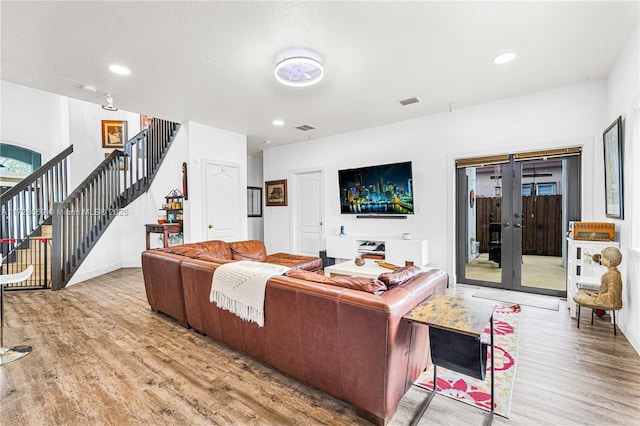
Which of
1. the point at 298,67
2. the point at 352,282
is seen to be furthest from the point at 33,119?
the point at 352,282

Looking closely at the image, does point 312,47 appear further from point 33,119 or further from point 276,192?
point 33,119

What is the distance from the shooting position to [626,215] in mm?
2643

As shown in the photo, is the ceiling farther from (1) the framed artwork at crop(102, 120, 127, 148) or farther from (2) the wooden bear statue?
(1) the framed artwork at crop(102, 120, 127, 148)

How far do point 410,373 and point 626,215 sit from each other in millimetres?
2568

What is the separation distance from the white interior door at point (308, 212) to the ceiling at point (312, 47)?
2.34 meters

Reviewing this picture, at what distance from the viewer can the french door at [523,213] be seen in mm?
3883

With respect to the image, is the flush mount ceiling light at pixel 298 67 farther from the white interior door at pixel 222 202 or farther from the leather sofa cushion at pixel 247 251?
the white interior door at pixel 222 202

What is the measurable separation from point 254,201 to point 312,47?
5.75 m

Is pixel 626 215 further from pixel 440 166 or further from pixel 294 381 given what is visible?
pixel 294 381

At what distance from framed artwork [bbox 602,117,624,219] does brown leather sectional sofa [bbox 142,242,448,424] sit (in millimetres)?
2076

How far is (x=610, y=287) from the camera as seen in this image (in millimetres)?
2639

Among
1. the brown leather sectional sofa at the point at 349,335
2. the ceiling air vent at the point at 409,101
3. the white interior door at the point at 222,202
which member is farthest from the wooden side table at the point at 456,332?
the white interior door at the point at 222,202

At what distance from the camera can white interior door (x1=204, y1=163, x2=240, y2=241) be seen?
507cm

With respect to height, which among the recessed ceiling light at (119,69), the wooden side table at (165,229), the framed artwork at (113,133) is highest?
the framed artwork at (113,133)
